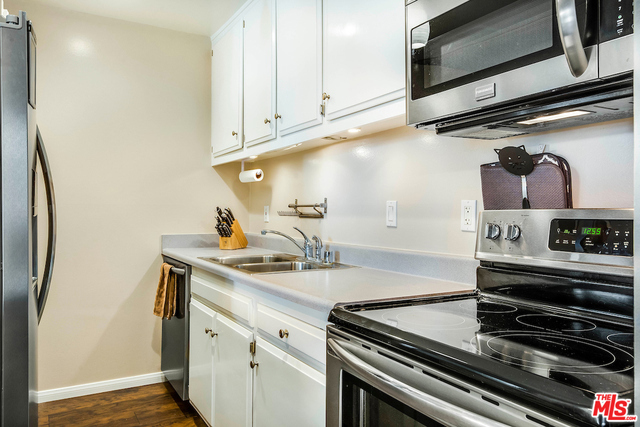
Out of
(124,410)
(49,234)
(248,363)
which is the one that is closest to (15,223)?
(49,234)

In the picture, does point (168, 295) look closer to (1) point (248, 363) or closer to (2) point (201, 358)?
(2) point (201, 358)

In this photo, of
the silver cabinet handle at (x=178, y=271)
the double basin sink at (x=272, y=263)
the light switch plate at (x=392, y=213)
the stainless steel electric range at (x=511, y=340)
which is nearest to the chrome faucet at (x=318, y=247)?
the double basin sink at (x=272, y=263)

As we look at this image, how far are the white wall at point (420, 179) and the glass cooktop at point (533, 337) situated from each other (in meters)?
0.36

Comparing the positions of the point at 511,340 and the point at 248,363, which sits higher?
the point at 511,340

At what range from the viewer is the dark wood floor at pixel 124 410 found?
2428 mm

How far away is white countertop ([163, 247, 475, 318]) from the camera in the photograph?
1.29 metres

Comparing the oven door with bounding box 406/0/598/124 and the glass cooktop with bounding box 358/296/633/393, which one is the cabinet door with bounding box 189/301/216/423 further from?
the oven door with bounding box 406/0/598/124

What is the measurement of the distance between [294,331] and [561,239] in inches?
31.7

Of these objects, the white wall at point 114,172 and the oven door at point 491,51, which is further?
the white wall at point 114,172

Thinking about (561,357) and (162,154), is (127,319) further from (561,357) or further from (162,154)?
(561,357)

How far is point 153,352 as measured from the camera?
3012 millimetres

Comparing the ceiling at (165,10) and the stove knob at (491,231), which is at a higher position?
the ceiling at (165,10)

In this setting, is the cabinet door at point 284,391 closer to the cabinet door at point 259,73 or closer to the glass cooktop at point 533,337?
the glass cooktop at point 533,337

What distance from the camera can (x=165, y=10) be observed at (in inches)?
108
